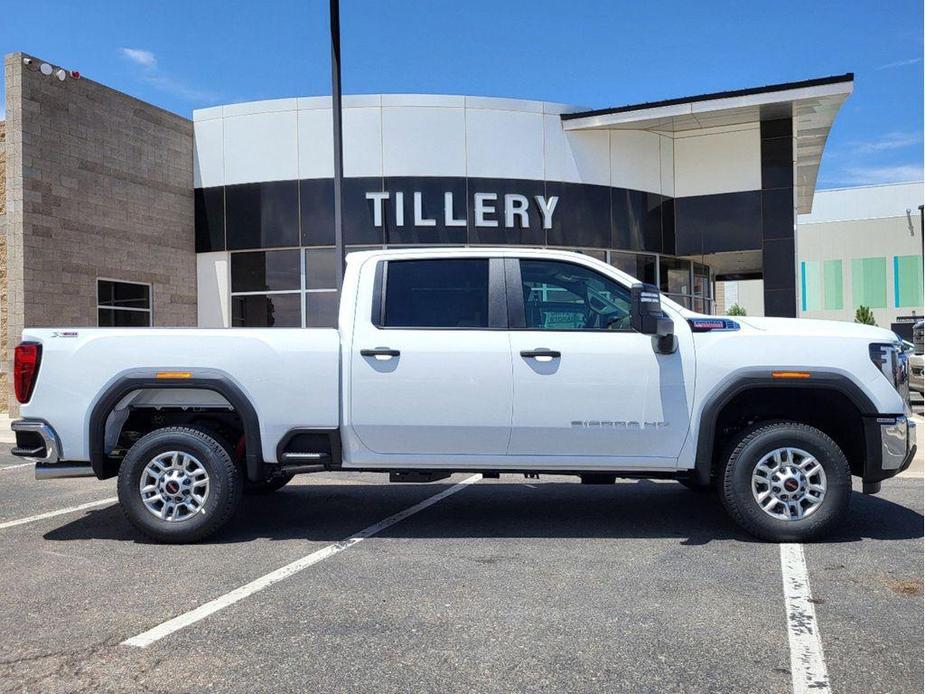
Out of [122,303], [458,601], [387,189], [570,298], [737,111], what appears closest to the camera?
[458,601]

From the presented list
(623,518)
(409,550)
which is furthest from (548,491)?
(409,550)

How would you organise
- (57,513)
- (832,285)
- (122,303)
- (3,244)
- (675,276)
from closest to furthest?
(57,513) < (3,244) < (122,303) < (675,276) < (832,285)

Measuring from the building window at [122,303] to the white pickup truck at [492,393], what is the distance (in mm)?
11765

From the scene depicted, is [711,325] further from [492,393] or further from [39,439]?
[39,439]

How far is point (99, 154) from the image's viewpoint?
1633 centimetres

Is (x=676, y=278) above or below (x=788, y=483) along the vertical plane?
above

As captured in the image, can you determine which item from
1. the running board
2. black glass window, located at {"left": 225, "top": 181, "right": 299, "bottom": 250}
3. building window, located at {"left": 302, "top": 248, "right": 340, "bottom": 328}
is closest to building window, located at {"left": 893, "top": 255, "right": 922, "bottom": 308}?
building window, located at {"left": 302, "top": 248, "right": 340, "bottom": 328}

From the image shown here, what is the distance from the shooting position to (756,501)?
5461mm

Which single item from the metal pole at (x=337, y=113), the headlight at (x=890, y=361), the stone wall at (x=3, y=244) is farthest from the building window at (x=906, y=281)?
the headlight at (x=890, y=361)

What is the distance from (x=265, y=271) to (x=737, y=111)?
10.9m

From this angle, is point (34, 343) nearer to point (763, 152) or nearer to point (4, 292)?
point (4, 292)

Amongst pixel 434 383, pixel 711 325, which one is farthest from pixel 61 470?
pixel 711 325

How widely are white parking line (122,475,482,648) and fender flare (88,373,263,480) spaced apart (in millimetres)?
766

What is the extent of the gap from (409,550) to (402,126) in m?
13.5
